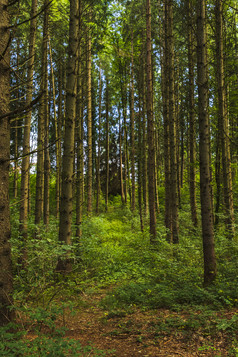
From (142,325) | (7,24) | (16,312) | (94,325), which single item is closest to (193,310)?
(142,325)

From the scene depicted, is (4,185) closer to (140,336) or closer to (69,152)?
(140,336)

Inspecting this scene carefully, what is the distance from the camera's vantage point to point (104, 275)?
717 centimetres

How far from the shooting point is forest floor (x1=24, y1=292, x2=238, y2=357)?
3.43 meters

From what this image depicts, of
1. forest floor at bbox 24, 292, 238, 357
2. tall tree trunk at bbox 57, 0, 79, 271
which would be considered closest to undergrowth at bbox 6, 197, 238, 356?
forest floor at bbox 24, 292, 238, 357

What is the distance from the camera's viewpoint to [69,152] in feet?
20.7

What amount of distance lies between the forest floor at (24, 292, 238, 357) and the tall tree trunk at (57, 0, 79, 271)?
1.82m

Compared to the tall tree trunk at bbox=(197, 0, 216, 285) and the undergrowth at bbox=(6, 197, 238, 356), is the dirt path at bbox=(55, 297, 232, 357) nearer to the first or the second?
the undergrowth at bbox=(6, 197, 238, 356)

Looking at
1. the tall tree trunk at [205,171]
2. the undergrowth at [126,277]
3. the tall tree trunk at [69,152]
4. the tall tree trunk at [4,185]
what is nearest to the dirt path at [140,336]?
the undergrowth at [126,277]

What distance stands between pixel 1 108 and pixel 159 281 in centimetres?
545

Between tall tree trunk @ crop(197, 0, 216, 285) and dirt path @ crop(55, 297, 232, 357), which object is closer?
dirt path @ crop(55, 297, 232, 357)

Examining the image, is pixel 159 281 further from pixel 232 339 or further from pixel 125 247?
pixel 125 247

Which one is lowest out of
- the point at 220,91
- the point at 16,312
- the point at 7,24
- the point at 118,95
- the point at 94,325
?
the point at 94,325

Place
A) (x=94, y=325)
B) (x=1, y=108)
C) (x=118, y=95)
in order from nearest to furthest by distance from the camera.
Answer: (x=1, y=108) < (x=94, y=325) < (x=118, y=95)

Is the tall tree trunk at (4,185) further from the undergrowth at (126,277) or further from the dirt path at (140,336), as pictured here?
the dirt path at (140,336)
